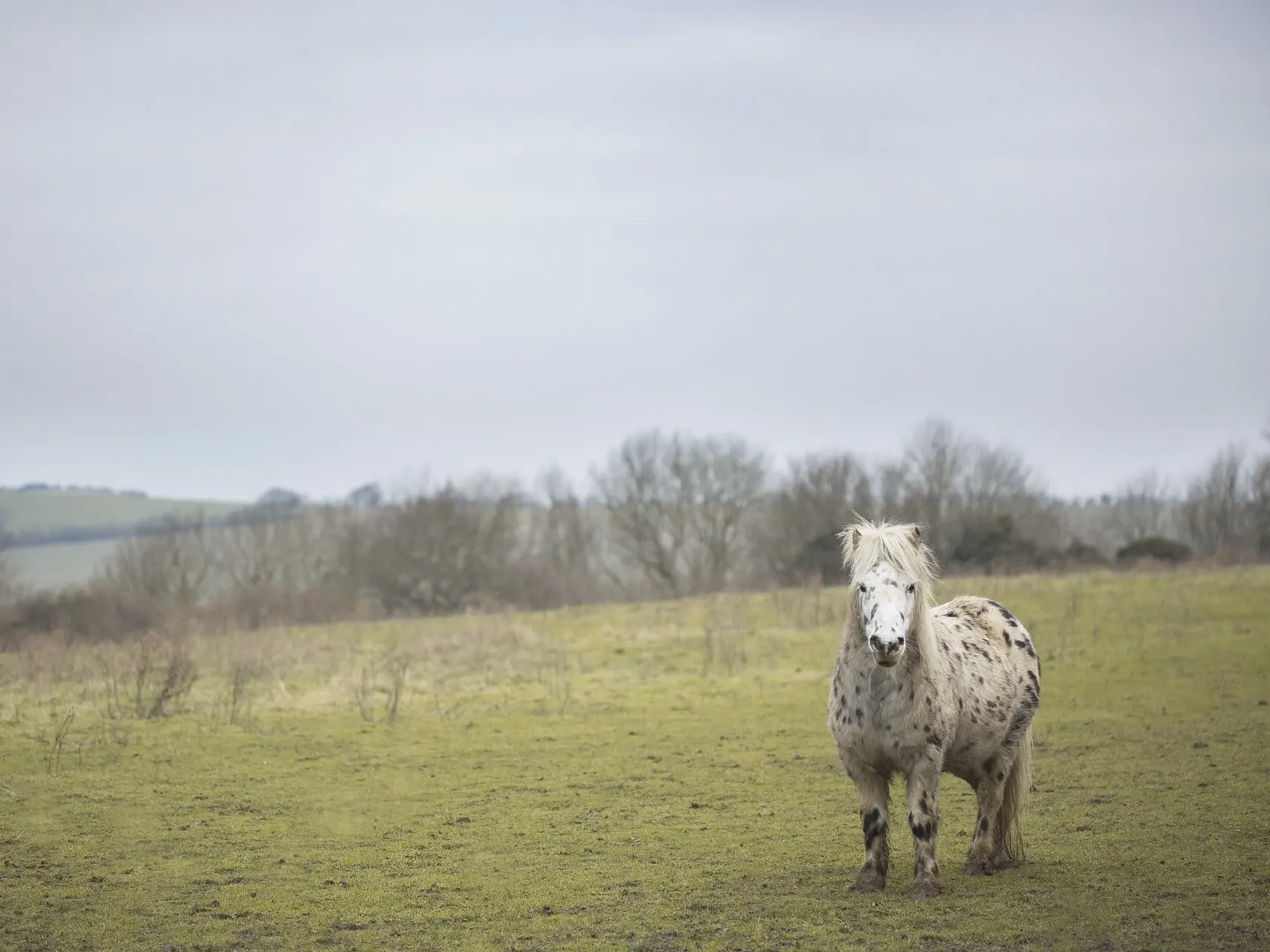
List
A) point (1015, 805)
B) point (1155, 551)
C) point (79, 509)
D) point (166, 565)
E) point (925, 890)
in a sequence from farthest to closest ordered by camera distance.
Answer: point (79, 509), point (166, 565), point (1155, 551), point (1015, 805), point (925, 890)

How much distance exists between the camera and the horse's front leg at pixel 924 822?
7.55 m

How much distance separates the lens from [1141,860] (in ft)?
27.9

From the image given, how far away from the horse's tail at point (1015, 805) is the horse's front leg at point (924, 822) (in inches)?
45.8

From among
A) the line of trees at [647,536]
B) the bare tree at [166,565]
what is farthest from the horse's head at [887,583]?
the bare tree at [166,565]

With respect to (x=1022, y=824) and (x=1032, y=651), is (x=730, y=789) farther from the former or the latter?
(x=1032, y=651)

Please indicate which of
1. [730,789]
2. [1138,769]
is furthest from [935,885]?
[1138,769]

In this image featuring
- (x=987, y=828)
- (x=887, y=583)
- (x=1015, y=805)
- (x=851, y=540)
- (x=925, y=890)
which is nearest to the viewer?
(x=887, y=583)

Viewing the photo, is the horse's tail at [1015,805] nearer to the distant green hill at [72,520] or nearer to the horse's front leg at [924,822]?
the horse's front leg at [924,822]

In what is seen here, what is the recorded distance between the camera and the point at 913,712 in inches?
298

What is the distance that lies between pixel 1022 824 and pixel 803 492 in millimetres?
51594

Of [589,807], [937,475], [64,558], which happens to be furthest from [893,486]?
[64,558]

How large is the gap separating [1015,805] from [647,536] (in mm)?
61073

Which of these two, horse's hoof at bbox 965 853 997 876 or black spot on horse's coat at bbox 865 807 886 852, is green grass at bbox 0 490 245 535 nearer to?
horse's hoof at bbox 965 853 997 876

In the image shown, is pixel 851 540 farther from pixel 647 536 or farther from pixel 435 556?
pixel 647 536
